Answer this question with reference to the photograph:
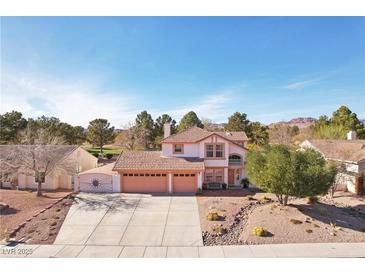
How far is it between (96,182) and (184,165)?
826 cm

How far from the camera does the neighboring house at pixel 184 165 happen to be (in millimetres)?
23812

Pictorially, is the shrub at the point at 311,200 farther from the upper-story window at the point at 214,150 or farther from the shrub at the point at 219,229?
the upper-story window at the point at 214,150

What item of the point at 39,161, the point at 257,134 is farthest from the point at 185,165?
the point at 257,134

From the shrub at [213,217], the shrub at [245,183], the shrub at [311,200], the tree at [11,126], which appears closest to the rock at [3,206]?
the shrub at [213,217]

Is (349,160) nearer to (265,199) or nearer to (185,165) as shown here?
(265,199)

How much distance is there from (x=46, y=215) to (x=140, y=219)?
6534 millimetres

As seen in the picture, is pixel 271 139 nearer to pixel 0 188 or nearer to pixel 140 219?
pixel 140 219

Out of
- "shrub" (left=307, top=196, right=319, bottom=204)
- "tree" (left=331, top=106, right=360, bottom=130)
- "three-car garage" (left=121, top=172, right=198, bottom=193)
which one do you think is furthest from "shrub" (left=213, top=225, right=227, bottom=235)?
"tree" (left=331, top=106, right=360, bottom=130)

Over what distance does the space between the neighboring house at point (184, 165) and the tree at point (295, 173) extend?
7.55 metres

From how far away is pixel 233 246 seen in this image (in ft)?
45.8

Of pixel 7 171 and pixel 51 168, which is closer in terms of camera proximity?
pixel 51 168

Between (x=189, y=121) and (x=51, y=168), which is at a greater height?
(x=189, y=121)

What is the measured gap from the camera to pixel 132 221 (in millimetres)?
17031

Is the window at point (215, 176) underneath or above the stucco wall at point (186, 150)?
underneath
